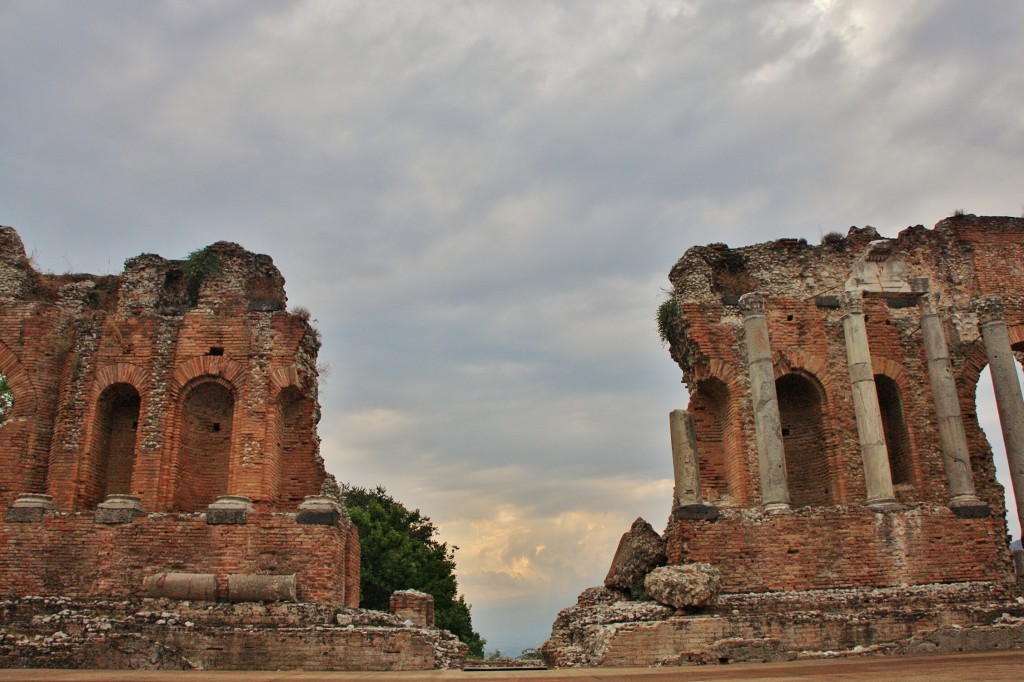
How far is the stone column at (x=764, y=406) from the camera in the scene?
16656mm

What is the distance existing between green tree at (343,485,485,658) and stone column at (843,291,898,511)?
59.5 feet

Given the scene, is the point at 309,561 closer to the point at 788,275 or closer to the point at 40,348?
the point at 40,348

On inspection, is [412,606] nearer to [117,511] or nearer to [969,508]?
[117,511]

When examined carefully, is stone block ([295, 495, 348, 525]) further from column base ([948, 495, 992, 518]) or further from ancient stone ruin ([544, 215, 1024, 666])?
column base ([948, 495, 992, 518])

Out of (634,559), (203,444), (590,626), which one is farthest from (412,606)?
(203,444)

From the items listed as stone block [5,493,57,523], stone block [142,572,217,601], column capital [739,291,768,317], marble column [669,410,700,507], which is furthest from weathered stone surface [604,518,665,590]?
stone block [5,493,57,523]

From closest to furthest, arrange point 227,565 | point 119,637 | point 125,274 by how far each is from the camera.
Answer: point 119,637, point 227,565, point 125,274

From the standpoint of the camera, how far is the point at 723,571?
1572cm

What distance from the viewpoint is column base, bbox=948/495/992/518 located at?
16406mm

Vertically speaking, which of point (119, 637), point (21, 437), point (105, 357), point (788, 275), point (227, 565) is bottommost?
point (119, 637)

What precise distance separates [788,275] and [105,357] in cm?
1460

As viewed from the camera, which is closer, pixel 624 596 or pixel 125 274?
pixel 624 596

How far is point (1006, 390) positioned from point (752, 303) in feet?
18.1

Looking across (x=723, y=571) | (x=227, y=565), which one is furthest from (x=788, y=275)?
(x=227, y=565)
